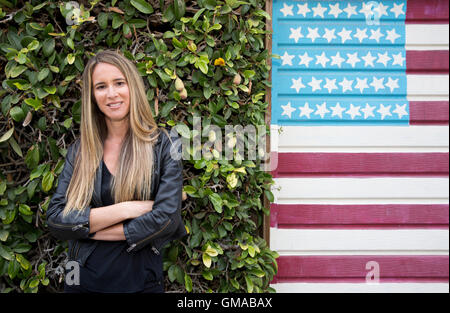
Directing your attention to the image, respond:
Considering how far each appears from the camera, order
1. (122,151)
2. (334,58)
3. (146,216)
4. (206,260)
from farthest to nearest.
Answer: (334,58)
(206,260)
(122,151)
(146,216)

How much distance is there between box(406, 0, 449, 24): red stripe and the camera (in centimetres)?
260

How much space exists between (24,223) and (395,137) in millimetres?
2659

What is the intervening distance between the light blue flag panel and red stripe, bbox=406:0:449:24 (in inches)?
2.7

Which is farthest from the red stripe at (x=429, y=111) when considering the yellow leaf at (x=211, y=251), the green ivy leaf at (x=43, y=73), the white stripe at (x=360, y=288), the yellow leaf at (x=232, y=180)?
the green ivy leaf at (x=43, y=73)

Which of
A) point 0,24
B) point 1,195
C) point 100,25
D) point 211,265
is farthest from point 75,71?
point 211,265

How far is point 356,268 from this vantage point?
103 inches

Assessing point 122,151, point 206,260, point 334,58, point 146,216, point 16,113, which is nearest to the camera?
point 146,216

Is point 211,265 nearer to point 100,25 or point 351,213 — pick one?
point 351,213

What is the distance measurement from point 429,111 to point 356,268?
1.30 meters

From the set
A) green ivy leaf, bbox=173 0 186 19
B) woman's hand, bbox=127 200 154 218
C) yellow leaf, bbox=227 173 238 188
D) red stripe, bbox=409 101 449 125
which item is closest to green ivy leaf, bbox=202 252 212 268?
yellow leaf, bbox=227 173 238 188

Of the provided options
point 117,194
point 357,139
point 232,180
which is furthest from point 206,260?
point 357,139

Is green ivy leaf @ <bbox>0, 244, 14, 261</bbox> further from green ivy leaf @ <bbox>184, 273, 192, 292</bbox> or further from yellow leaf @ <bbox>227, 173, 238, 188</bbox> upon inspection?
yellow leaf @ <bbox>227, 173, 238, 188</bbox>

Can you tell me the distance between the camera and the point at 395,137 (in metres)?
2.61

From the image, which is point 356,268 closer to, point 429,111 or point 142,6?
point 429,111
